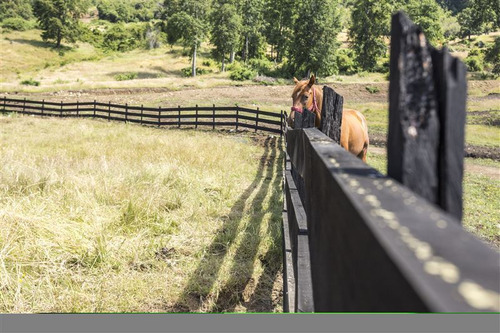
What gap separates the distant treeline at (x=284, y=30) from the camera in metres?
50.5

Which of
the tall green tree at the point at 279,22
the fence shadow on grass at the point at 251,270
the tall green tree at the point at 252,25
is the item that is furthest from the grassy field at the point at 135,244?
the tall green tree at the point at 252,25

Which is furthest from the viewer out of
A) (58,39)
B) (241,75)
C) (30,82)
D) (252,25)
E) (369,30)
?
(58,39)

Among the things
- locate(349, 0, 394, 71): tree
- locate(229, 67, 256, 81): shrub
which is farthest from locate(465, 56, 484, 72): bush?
locate(229, 67, 256, 81): shrub

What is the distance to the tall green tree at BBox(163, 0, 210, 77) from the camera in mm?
51931

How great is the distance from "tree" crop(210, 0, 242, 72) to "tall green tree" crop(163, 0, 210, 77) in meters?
1.72

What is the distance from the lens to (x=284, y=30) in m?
60.0

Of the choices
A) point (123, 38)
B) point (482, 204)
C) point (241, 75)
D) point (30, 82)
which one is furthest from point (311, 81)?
point (123, 38)

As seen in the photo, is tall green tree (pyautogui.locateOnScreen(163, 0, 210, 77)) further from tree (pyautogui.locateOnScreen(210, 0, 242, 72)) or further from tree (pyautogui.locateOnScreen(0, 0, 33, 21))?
tree (pyautogui.locateOnScreen(0, 0, 33, 21))

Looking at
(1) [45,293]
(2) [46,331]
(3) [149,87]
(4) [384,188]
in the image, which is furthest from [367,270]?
(3) [149,87]

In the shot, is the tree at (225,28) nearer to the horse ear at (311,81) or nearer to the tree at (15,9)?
the horse ear at (311,81)

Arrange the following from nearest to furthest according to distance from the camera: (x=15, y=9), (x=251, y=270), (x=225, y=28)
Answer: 1. (x=251, y=270)
2. (x=225, y=28)
3. (x=15, y=9)

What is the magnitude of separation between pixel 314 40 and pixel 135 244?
166ft

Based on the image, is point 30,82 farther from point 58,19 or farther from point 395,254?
point 395,254

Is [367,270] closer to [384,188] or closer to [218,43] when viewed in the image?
[384,188]
